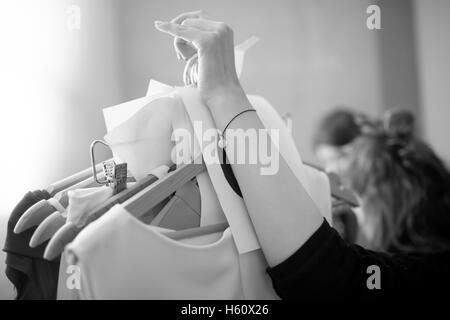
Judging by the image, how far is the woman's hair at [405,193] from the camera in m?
1.26

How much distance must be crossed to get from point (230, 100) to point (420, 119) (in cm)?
161

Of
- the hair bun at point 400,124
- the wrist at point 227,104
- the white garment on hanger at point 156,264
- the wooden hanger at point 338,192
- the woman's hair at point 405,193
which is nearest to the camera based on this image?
the white garment on hanger at point 156,264

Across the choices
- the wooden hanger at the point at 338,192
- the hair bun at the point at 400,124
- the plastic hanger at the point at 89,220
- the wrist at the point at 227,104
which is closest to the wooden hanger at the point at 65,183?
the plastic hanger at the point at 89,220

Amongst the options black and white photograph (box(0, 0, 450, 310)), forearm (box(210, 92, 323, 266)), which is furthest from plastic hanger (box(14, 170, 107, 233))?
forearm (box(210, 92, 323, 266))

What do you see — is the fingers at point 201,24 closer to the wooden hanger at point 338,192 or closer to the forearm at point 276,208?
the forearm at point 276,208

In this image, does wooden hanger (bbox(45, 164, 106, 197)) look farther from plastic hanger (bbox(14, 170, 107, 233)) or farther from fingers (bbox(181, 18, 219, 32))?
fingers (bbox(181, 18, 219, 32))

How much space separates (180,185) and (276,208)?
0.13 meters

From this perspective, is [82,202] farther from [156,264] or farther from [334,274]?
[334,274]

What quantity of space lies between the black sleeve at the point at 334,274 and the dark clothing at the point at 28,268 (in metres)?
0.30

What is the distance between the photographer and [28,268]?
50 centimetres

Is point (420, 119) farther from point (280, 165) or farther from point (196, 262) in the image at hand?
point (196, 262)

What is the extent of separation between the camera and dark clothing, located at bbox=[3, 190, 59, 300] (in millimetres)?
501

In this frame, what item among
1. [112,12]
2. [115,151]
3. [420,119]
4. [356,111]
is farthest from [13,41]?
[420,119]

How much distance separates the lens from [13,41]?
2.66 feet
